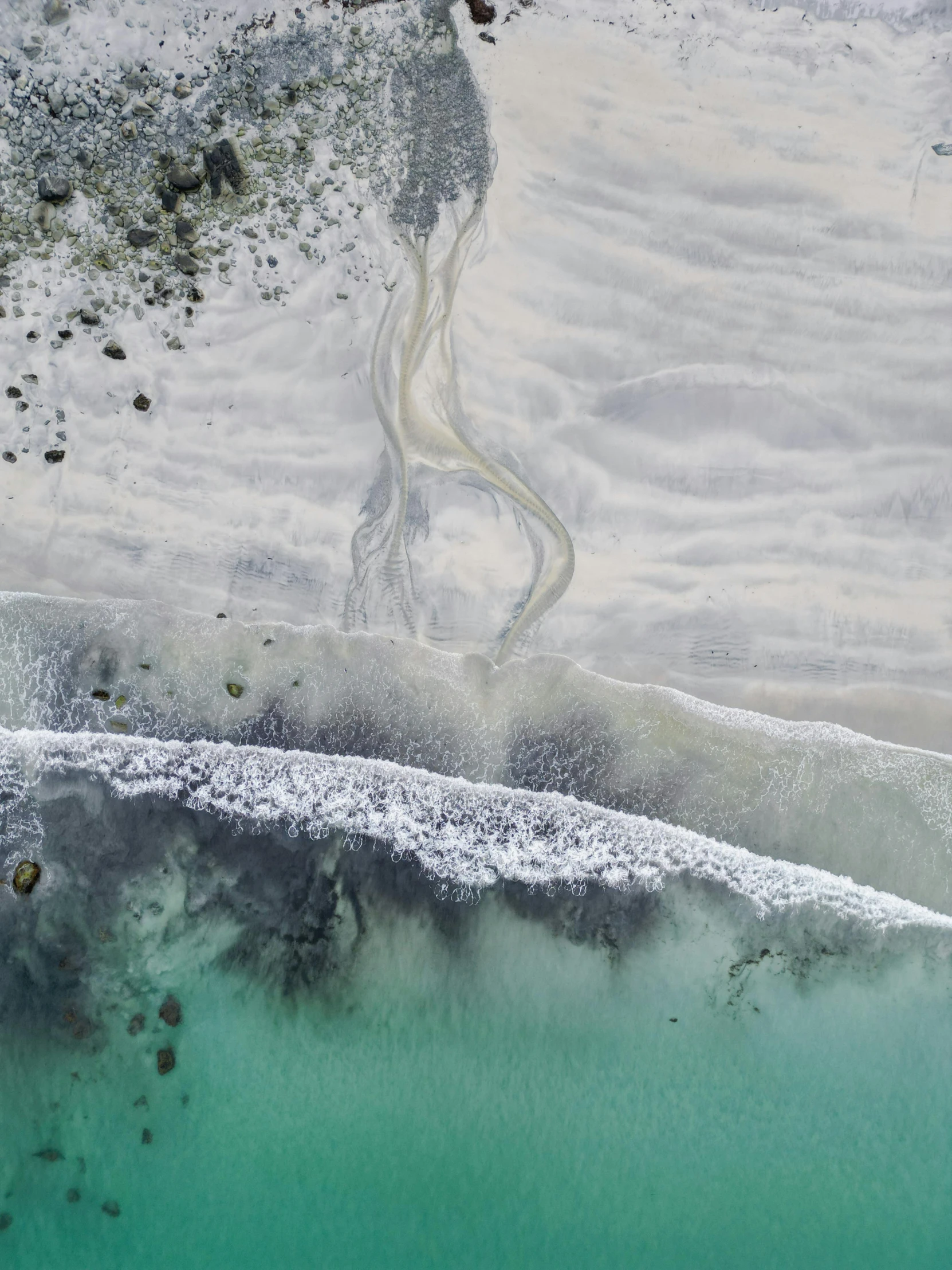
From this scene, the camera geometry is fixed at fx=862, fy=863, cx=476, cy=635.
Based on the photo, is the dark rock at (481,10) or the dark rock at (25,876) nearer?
the dark rock at (481,10)

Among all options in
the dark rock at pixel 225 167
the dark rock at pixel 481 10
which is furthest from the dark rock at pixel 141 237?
the dark rock at pixel 481 10

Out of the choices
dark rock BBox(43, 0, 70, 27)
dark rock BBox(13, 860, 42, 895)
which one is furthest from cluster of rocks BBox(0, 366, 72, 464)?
dark rock BBox(13, 860, 42, 895)

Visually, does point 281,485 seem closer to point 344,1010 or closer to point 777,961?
point 344,1010

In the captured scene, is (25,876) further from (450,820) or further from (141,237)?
(141,237)

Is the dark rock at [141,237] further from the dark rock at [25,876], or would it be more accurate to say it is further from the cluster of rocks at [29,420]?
the dark rock at [25,876]

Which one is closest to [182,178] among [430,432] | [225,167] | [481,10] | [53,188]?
[225,167]
